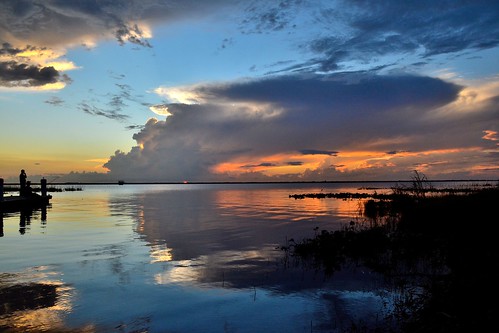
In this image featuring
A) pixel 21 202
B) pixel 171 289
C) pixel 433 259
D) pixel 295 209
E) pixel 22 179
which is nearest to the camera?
pixel 171 289

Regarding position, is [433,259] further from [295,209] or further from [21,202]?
[21,202]

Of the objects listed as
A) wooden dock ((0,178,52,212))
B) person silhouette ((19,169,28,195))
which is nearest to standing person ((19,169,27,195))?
person silhouette ((19,169,28,195))

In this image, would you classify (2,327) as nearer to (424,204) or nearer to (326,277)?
(326,277)

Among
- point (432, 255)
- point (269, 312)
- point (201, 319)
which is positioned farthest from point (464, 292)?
point (432, 255)

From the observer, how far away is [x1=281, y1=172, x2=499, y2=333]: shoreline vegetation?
8234 millimetres

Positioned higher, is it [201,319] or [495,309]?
[495,309]

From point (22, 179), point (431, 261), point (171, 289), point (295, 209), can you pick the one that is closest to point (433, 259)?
point (431, 261)

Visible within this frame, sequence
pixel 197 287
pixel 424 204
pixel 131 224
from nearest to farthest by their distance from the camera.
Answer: pixel 197 287, pixel 424 204, pixel 131 224

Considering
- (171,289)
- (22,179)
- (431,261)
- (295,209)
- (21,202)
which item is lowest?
(171,289)

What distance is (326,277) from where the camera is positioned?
15.6 metres

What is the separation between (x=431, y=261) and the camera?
1698cm

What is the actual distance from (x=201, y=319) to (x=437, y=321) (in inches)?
246

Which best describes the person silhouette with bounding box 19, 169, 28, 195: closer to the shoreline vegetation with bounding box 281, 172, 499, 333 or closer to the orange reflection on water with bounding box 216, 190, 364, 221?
the orange reflection on water with bounding box 216, 190, 364, 221

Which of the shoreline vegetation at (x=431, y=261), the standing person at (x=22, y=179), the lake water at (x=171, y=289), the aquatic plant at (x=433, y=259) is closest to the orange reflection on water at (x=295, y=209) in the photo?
the shoreline vegetation at (x=431, y=261)
